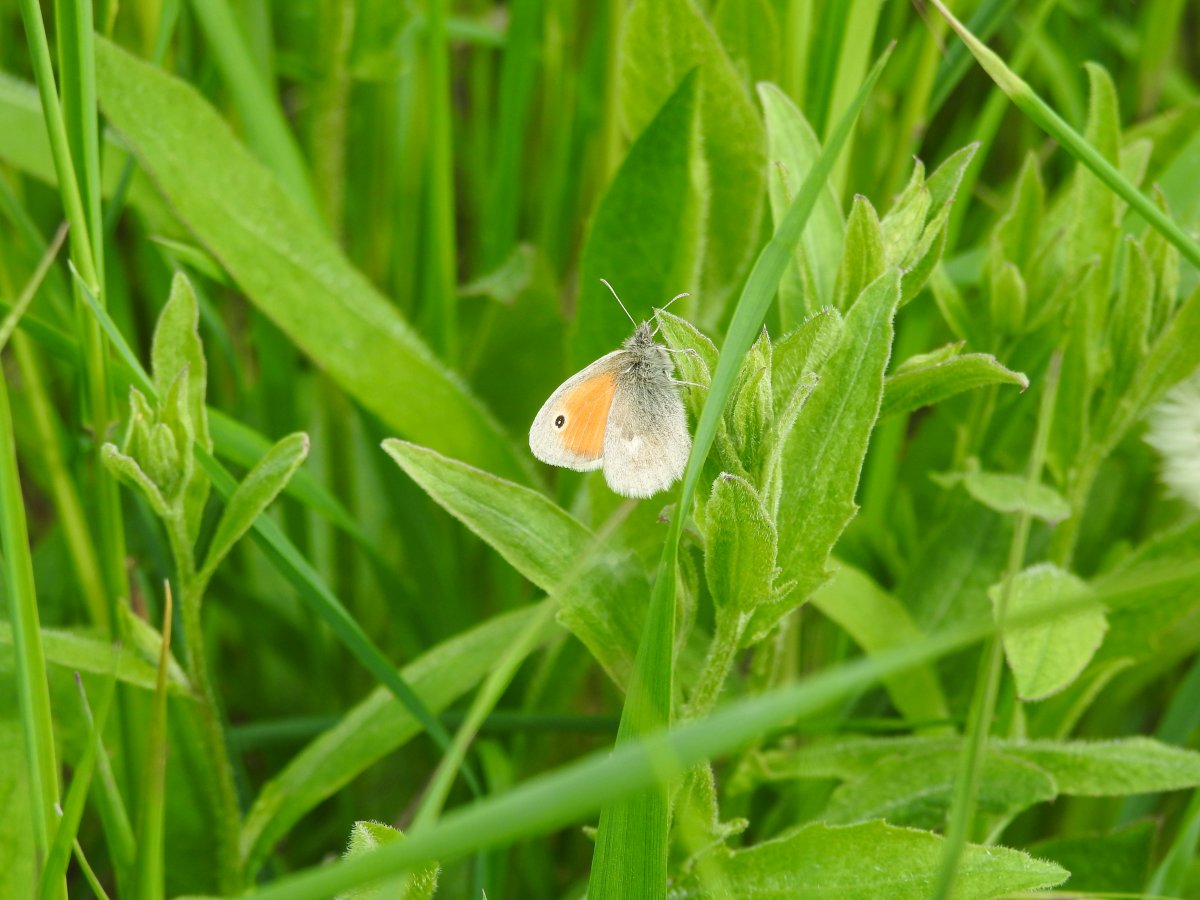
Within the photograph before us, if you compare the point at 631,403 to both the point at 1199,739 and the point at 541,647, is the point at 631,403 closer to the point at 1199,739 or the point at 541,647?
the point at 541,647

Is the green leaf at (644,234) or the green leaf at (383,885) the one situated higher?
the green leaf at (644,234)

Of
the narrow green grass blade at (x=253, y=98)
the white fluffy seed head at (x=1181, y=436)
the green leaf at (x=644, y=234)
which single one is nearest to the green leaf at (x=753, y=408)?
the green leaf at (x=644, y=234)

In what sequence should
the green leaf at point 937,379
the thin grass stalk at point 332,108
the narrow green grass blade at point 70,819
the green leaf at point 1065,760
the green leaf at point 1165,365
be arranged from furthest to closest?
the thin grass stalk at point 332,108, the green leaf at point 1165,365, the green leaf at point 1065,760, the green leaf at point 937,379, the narrow green grass blade at point 70,819

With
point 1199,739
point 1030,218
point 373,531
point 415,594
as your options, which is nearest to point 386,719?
point 415,594

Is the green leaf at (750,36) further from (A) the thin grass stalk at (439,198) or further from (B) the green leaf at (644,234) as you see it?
(A) the thin grass stalk at (439,198)

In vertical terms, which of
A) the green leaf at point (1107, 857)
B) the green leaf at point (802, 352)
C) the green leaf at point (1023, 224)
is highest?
the green leaf at point (1023, 224)

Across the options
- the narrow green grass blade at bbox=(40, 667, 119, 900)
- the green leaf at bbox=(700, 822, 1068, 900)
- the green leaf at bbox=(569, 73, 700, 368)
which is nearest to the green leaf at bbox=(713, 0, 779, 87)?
the green leaf at bbox=(569, 73, 700, 368)

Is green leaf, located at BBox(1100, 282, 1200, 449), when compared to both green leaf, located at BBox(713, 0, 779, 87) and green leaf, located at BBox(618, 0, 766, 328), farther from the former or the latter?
green leaf, located at BBox(713, 0, 779, 87)
